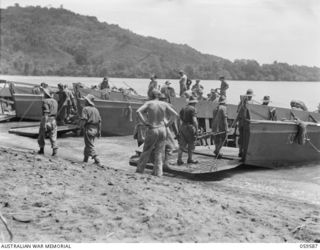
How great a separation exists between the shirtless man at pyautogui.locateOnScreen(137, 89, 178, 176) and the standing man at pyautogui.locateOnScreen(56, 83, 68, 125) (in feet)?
27.4

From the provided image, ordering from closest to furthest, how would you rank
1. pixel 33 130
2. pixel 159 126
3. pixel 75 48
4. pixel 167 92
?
pixel 159 126
pixel 33 130
pixel 167 92
pixel 75 48

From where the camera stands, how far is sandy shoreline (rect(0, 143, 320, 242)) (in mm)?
5578

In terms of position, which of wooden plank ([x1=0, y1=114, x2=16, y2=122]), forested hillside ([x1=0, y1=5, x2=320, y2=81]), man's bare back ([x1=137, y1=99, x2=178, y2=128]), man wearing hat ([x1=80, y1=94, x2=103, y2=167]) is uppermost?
forested hillside ([x1=0, y1=5, x2=320, y2=81])

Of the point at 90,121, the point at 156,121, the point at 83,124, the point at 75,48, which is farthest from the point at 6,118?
the point at 75,48

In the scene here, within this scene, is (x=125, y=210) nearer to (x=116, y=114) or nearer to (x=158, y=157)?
(x=158, y=157)

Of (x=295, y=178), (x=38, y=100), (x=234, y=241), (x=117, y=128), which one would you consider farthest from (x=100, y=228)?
(x=38, y=100)

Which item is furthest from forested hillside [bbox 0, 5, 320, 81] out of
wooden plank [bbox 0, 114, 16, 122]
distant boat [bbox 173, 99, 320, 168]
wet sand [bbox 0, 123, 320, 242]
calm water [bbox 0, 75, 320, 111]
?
wet sand [bbox 0, 123, 320, 242]

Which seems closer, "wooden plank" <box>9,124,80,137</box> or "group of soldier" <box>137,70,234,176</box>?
"group of soldier" <box>137,70,234,176</box>

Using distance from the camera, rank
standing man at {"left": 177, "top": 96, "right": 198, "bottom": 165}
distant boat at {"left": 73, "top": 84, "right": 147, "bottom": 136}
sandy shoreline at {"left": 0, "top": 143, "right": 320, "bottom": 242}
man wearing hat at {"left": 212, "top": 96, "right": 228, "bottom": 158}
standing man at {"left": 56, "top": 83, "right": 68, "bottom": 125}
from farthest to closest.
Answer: distant boat at {"left": 73, "top": 84, "right": 147, "bottom": 136} < standing man at {"left": 56, "top": 83, "right": 68, "bottom": 125} < man wearing hat at {"left": 212, "top": 96, "right": 228, "bottom": 158} < standing man at {"left": 177, "top": 96, "right": 198, "bottom": 165} < sandy shoreline at {"left": 0, "top": 143, "right": 320, "bottom": 242}

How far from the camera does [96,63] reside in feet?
265

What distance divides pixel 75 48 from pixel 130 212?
78120 mm

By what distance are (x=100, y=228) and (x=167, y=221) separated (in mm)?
847

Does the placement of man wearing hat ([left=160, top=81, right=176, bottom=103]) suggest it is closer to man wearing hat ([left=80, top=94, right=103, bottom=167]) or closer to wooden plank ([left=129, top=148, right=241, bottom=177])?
wooden plank ([left=129, top=148, right=241, bottom=177])

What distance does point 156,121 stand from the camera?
9047 mm
